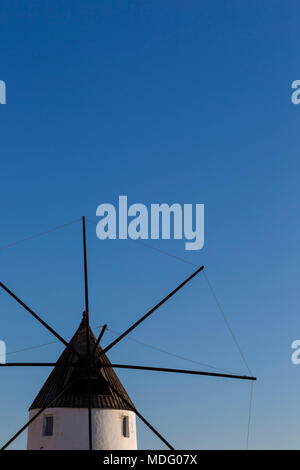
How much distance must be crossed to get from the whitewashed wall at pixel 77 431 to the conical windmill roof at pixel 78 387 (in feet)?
0.84

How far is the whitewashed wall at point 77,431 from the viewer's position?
1008 inches

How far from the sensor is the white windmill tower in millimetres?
25641

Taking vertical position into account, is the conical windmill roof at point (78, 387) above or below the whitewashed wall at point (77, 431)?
above

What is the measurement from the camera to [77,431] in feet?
84.2

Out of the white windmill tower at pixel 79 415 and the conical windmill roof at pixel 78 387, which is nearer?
the white windmill tower at pixel 79 415

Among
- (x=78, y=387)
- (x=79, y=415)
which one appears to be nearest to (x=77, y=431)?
(x=79, y=415)

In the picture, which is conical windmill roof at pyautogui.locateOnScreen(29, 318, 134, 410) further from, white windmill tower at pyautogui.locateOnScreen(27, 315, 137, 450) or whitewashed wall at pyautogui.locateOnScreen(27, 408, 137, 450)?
whitewashed wall at pyautogui.locateOnScreen(27, 408, 137, 450)

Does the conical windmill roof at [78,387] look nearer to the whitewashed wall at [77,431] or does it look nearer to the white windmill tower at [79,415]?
the white windmill tower at [79,415]

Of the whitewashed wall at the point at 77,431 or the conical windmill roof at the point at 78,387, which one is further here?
the conical windmill roof at the point at 78,387

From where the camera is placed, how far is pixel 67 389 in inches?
1022

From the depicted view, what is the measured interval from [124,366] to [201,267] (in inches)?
163
